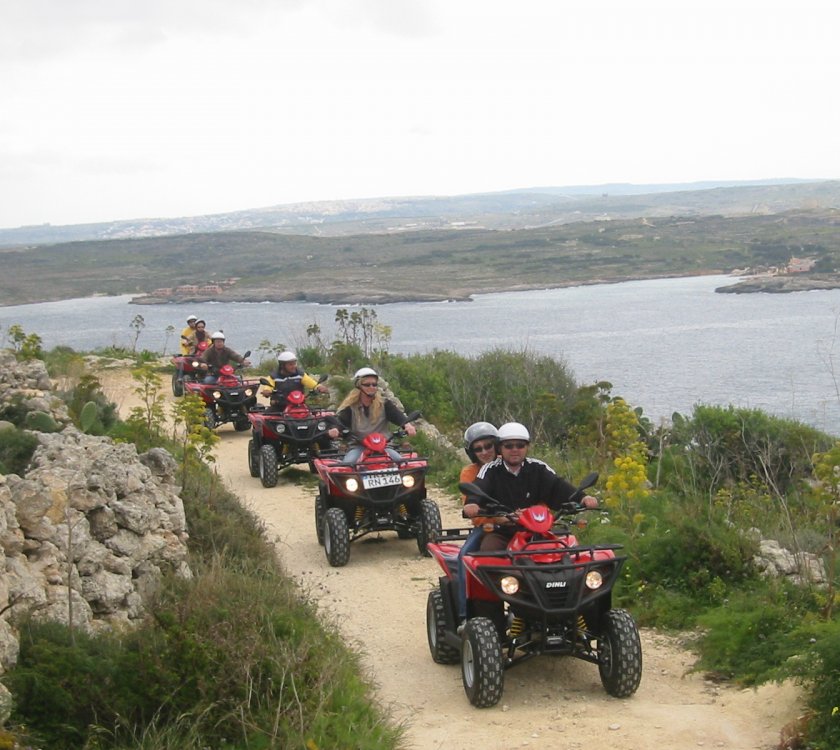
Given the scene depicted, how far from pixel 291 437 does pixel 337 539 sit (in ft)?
15.9

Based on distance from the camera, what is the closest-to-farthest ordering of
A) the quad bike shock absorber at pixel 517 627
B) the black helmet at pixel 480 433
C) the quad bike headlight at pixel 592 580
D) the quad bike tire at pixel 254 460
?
the quad bike headlight at pixel 592 580 → the quad bike shock absorber at pixel 517 627 → the black helmet at pixel 480 433 → the quad bike tire at pixel 254 460

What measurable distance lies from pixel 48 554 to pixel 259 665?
1623 mm

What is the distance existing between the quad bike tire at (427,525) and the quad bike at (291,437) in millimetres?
4347

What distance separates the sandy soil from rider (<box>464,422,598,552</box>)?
95cm

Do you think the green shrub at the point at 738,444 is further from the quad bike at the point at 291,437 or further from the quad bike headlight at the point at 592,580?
the quad bike headlight at the point at 592,580

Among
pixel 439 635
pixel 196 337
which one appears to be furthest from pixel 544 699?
pixel 196 337

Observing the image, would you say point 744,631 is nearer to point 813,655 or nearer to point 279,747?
point 813,655

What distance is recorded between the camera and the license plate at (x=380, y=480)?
11.8 metres

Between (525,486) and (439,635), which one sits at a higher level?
(525,486)

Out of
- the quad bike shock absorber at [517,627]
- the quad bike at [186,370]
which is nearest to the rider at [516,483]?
the quad bike shock absorber at [517,627]

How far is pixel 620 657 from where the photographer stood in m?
7.30

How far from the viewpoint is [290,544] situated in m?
12.7

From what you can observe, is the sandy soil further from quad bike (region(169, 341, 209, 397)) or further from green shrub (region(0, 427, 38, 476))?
quad bike (region(169, 341, 209, 397))

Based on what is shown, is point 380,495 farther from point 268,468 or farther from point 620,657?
point 620,657
